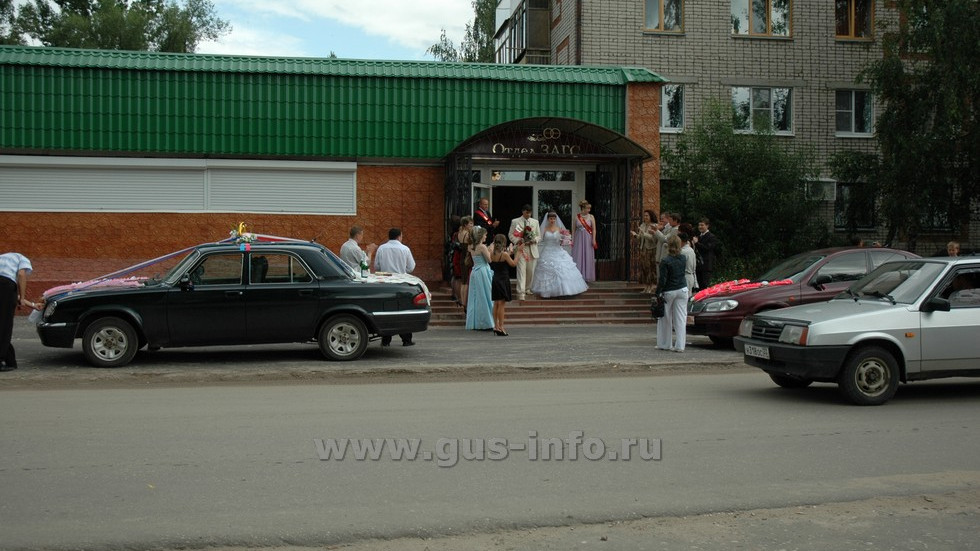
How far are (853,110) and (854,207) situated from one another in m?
4.29

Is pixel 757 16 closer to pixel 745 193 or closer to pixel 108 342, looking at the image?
pixel 745 193

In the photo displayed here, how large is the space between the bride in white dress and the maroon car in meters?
4.18

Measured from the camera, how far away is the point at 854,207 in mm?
29984

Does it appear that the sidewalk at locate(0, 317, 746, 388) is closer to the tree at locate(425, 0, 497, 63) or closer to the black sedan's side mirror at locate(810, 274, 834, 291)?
the black sedan's side mirror at locate(810, 274, 834, 291)

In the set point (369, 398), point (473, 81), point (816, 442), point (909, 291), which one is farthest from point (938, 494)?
point (473, 81)

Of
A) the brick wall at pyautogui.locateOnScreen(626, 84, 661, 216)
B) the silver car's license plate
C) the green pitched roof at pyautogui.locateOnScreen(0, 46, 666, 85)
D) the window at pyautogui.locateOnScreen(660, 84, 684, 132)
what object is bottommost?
the silver car's license plate

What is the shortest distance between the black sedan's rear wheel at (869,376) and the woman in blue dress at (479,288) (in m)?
7.78

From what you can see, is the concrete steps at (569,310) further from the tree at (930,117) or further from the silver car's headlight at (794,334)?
the tree at (930,117)

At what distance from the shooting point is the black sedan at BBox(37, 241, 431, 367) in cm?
1273

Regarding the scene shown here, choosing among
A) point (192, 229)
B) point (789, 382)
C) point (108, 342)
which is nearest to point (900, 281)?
point (789, 382)

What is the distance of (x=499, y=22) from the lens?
41.2 meters

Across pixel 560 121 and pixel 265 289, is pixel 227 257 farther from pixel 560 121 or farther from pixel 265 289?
pixel 560 121

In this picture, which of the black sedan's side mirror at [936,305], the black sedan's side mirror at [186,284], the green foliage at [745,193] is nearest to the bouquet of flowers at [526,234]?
the black sedan's side mirror at [186,284]

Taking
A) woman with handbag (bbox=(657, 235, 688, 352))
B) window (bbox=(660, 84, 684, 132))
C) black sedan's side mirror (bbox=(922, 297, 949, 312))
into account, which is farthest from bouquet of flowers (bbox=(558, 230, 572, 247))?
window (bbox=(660, 84, 684, 132))
